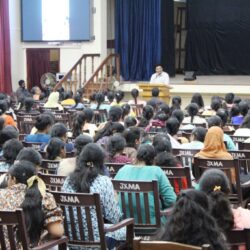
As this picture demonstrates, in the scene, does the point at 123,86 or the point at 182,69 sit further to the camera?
the point at 182,69

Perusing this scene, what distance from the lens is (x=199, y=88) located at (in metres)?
17.7

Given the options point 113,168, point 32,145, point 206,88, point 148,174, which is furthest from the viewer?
point 206,88

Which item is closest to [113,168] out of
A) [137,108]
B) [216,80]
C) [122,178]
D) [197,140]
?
[122,178]

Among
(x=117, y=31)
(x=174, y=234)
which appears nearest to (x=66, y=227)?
(x=174, y=234)

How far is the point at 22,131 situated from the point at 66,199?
5.90m

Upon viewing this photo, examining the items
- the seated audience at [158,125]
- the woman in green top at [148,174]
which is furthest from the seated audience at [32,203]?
the seated audience at [158,125]

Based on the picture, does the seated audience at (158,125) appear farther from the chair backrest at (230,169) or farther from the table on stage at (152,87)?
the table on stage at (152,87)

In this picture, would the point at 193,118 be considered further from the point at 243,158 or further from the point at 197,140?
the point at 243,158

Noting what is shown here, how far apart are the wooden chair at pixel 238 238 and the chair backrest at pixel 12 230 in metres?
1.17

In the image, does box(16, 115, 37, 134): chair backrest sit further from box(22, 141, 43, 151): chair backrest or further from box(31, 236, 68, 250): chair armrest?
box(31, 236, 68, 250): chair armrest

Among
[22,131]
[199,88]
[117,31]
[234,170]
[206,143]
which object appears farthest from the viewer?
[117,31]

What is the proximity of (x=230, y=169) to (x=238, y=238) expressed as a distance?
2.28 m

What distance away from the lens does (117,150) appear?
A: 6.32 metres

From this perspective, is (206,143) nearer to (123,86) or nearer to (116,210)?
(116,210)
